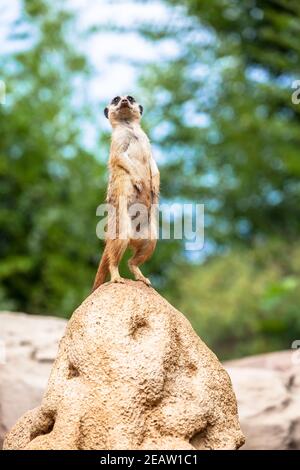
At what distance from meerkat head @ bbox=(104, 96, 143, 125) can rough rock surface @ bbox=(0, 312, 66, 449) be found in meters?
2.48

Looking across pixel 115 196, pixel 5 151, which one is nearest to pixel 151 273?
pixel 5 151

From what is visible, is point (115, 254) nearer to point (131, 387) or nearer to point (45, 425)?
point (131, 387)

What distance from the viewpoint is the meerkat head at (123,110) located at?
5.32m

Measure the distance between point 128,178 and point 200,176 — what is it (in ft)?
42.7

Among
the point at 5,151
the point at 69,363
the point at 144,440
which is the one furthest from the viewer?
the point at 5,151

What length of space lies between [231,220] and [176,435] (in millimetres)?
13694

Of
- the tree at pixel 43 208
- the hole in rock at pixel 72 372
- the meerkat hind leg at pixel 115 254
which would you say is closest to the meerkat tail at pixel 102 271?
the meerkat hind leg at pixel 115 254

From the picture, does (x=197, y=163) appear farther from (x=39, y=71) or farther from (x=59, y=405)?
(x=59, y=405)

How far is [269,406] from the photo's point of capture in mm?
7230

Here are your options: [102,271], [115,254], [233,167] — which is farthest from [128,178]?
[233,167]

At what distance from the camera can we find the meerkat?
16.4ft

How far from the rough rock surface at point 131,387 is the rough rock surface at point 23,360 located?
201 cm

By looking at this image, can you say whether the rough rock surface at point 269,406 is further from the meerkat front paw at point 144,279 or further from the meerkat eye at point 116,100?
the meerkat eye at point 116,100
